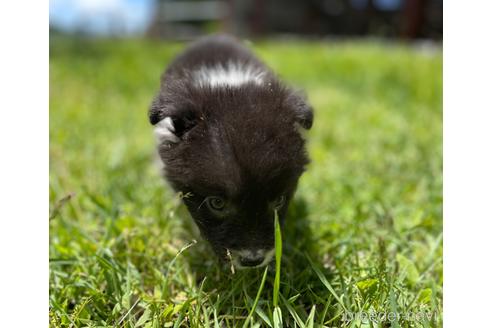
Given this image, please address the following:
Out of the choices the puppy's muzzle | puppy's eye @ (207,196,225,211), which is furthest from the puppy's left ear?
the puppy's muzzle

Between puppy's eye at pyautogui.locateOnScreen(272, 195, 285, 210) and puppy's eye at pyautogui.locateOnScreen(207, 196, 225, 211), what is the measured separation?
0.88 feet

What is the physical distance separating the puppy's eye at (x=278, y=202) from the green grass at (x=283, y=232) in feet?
1.36

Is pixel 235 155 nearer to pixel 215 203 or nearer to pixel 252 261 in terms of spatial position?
pixel 215 203

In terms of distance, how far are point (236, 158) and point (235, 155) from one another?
2cm

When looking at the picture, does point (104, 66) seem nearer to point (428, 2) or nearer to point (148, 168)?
point (148, 168)

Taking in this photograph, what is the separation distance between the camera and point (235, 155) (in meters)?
2.27

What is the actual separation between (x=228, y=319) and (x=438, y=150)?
347cm

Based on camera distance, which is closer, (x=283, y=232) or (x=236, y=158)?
(x=236, y=158)

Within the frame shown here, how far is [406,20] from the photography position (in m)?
13.2

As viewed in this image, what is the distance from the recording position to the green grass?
237cm

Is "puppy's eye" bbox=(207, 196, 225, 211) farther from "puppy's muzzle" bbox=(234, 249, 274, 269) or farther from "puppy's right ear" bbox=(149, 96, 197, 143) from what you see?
"puppy's right ear" bbox=(149, 96, 197, 143)

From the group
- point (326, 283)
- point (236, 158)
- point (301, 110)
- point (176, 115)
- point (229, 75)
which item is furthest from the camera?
point (229, 75)

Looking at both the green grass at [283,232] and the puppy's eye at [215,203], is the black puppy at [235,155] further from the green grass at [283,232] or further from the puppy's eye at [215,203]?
the green grass at [283,232]

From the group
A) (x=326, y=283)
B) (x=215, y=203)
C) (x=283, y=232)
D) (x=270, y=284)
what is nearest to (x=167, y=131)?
(x=215, y=203)
